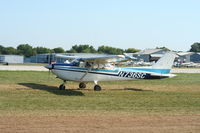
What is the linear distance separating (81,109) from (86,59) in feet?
25.1

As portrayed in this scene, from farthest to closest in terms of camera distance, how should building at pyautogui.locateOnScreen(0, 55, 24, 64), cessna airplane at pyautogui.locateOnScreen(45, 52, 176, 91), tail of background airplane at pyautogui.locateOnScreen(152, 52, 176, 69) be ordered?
building at pyautogui.locateOnScreen(0, 55, 24, 64), tail of background airplane at pyautogui.locateOnScreen(152, 52, 176, 69), cessna airplane at pyautogui.locateOnScreen(45, 52, 176, 91)

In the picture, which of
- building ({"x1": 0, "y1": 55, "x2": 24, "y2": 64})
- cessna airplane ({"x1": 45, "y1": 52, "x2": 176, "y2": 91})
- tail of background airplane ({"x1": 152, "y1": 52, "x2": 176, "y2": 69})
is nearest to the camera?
cessna airplane ({"x1": 45, "y1": 52, "x2": 176, "y2": 91})

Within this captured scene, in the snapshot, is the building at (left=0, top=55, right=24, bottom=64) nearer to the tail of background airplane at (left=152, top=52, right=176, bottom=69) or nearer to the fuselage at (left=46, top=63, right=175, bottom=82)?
the fuselage at (left=46, top=63, right=175, bottom=82)

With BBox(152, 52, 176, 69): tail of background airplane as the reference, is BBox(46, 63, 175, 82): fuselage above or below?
below

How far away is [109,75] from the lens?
20484 millimetres

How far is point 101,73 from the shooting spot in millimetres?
20297

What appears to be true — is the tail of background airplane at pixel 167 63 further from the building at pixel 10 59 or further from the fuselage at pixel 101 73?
the building at pixel 10 59

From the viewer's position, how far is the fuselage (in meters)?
19.5

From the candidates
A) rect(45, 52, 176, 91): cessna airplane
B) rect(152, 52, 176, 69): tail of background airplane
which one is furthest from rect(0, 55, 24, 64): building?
rect(152, 52, 176, 69): tail of background airplane

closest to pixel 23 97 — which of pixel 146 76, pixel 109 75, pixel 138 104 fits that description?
pixel 138 104

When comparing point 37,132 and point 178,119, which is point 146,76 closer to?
point 178,119

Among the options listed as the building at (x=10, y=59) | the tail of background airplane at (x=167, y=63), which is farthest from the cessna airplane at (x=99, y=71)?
the building at (x=10, y=59)

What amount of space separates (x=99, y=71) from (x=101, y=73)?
0.18m

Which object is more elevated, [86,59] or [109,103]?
[86,59]
